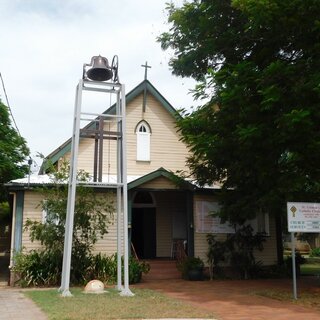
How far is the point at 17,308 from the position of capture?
1059 centimetres

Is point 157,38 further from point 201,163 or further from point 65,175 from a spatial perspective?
point 65,175

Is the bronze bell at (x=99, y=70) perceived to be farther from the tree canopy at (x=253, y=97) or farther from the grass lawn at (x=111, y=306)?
the grass lawn at (x=111, y=306)

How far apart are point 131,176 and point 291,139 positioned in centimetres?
931

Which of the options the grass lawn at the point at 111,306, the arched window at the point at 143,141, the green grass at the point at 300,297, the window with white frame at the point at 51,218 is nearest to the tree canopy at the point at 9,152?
the arched window at the point at 143,141

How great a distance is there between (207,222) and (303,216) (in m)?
6.03

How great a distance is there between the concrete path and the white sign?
6.67 m

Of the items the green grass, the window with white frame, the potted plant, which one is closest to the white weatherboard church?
the potted plant

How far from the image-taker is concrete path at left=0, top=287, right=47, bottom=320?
940 centimetres

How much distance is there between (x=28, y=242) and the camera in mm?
16281

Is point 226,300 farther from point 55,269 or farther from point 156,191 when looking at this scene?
point 156,191

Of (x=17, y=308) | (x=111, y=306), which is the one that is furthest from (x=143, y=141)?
(x=17, y=308)

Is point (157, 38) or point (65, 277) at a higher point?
point (157, 38)

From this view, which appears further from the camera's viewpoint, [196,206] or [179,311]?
[196,206]

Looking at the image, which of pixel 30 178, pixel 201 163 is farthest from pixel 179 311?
pixel 30 178
